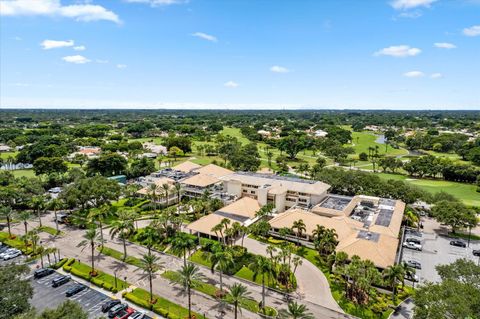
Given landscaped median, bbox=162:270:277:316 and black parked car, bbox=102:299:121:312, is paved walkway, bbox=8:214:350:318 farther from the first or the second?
black parked car, bbox=102:299:121:312

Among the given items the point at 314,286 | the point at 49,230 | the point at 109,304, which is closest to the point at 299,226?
the point at 314,286

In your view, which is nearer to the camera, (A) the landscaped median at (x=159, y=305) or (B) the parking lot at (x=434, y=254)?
(A) the landscaped median at (x=159, y=305)

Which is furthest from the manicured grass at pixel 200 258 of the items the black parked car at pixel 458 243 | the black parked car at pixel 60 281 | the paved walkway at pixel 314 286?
the black parked car at pixel 458 243

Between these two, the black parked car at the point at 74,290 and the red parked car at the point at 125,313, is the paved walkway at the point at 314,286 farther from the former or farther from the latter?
the black parked car at the point at 74,290

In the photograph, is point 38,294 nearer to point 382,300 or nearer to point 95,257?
point 95,257

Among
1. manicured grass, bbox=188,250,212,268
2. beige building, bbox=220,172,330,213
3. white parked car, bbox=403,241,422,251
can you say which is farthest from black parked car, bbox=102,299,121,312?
white parked car, bbox=403,241,422,251
